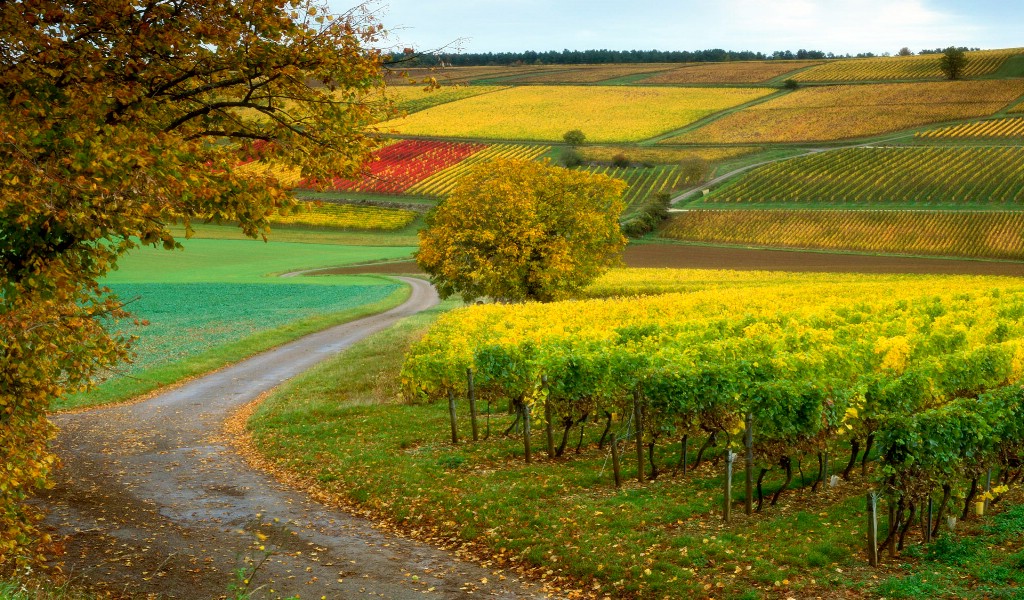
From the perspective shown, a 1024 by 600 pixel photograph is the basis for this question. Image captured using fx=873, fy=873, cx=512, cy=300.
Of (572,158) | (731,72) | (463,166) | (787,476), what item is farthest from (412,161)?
(787,476)

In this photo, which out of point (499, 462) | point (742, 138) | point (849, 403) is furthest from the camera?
point (742, 138)

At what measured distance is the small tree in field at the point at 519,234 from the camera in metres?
46.0

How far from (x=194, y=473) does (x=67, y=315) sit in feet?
33.2

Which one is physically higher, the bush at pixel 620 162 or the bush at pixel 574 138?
the bush at pixel 574 138

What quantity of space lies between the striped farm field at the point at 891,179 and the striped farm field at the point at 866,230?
4.78m

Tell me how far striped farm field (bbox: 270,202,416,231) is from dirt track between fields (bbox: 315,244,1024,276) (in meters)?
20.6

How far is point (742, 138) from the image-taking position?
12875 centimetres

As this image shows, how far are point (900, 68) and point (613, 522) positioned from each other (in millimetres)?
173496

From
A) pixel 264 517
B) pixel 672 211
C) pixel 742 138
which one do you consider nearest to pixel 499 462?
pixel 264 517

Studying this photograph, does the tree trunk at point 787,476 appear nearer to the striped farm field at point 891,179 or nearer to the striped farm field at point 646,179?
the striped farm field at point 891,179

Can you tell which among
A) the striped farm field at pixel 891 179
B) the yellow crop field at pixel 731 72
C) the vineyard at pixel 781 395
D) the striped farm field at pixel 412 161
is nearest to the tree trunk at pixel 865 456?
the vineyard at pixel 781 395

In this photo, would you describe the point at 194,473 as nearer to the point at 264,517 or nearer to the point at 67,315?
the point at 264,517

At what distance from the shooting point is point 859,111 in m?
135

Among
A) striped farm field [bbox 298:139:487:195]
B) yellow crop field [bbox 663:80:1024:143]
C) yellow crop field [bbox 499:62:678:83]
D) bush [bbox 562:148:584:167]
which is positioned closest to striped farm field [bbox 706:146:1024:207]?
yellow crop field [bbox 663:80:1024:143]
